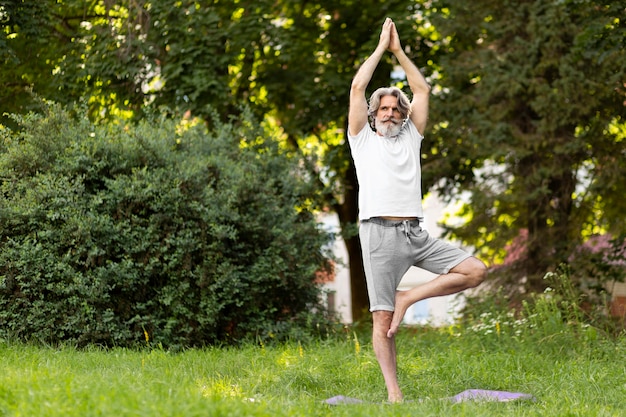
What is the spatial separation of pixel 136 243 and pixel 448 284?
4.17 metres

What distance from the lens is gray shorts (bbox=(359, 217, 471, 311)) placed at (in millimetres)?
6234

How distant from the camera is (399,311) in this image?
6164 millimetres

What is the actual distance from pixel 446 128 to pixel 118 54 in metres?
5.41

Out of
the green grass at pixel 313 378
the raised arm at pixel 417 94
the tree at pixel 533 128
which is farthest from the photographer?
the tree at pixel 533 128

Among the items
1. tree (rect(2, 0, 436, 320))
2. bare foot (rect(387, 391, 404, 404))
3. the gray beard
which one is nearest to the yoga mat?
bare foot (rect(387, 391, 404, 404))

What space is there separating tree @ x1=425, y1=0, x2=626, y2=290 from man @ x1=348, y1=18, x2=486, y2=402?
7.11 m

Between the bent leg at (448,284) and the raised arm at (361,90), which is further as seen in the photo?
the raised arm at (361,90)

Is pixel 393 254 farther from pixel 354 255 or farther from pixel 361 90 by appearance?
pixel 354 255

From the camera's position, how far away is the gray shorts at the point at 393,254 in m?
6.23

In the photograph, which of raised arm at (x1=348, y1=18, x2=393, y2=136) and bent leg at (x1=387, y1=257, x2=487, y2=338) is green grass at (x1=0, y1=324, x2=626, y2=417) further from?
raised arm at (x1=348, y1=18, x2=393, y2=136)

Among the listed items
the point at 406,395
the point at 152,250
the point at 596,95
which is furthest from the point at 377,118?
the point at 596,95

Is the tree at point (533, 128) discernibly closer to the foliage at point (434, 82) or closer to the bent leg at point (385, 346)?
the foliage at point (434, 82)

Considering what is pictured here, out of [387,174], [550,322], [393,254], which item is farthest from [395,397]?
[550,322]

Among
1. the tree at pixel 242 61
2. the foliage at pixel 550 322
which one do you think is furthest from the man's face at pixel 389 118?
the tree at pixel 242 61
